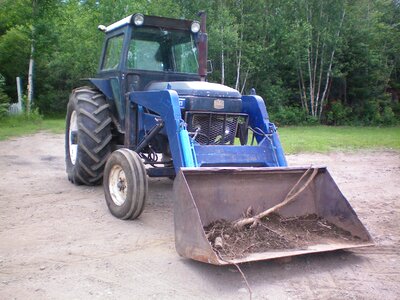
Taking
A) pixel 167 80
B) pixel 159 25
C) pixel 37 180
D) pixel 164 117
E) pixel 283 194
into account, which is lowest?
pixel 37 180

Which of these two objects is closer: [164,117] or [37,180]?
[164,117]

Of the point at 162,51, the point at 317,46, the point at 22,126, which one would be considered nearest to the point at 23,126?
the point at 22,126

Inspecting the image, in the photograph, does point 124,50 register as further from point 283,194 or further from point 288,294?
point 288,294

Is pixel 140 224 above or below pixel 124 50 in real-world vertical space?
below

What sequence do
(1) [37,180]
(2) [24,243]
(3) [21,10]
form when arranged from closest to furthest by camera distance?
(2) [24,243] → (1) [37,180] → (3) [21,10]

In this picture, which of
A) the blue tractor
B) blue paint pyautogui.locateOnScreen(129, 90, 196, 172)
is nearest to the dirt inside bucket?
the blue tractor

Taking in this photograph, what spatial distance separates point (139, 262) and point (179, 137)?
1504 mm

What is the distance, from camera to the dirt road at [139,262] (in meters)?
3.65

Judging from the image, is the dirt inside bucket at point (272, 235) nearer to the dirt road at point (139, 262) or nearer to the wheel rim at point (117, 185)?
the dirt road at point (139, 262)

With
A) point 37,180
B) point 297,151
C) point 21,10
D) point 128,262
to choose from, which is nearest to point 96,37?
point 21,10

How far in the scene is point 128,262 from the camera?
4.21 m

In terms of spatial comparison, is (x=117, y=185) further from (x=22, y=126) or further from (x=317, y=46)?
(x=317, y=46)

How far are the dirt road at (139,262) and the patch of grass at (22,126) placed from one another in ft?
31.9

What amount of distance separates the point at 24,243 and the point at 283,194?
2.72m
